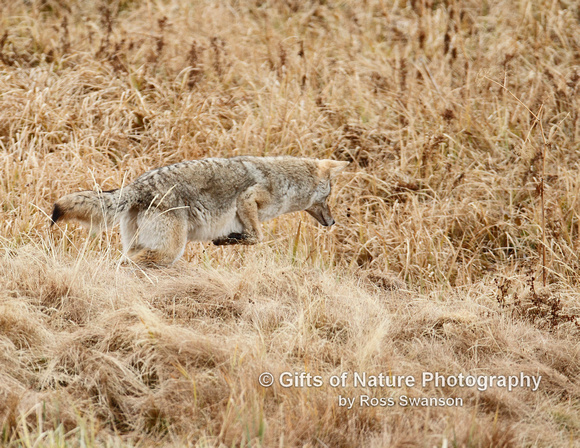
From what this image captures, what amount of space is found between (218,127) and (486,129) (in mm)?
3331

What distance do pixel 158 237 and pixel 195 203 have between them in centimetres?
48

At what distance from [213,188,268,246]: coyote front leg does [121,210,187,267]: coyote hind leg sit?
547mm

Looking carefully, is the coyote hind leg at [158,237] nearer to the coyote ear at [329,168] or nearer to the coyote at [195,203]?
the coyote at [195,203]

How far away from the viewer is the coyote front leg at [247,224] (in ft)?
21.1

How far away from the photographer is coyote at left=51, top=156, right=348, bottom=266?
5734 mm

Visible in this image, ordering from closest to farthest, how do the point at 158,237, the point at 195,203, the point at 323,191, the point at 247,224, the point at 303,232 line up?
the point at 158,237, the point at 195,203, the point at 247,224, the point at 323,191, the point at 303,232

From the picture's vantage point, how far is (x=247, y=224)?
646cm

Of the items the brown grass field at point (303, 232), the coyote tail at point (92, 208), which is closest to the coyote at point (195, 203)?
the coyote tail at point (92, 208)

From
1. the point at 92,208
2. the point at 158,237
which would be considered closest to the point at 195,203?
the point at 158,237

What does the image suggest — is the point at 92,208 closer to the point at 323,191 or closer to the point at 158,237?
the point at 158,237

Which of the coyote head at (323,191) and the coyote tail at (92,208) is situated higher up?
the coyote tail at (92,208)

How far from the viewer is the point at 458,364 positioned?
16.4 feet

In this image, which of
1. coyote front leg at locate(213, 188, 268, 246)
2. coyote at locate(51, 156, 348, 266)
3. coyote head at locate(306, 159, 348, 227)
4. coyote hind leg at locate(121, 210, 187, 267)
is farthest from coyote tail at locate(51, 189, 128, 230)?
coyote head at locate(306, 159, 348, 227)

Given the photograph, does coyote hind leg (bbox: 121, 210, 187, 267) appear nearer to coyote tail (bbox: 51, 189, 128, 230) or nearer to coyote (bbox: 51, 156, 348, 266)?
coyote (bbox: 51, 156, 348, 266)
